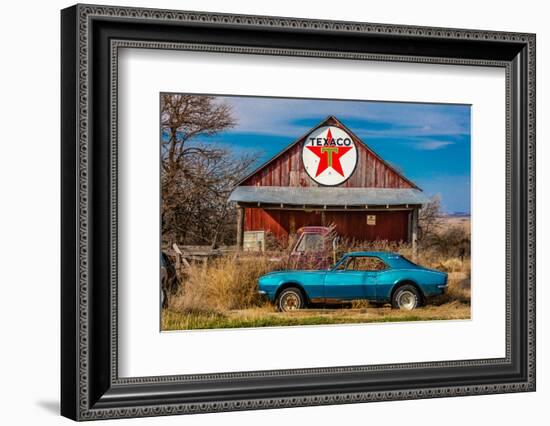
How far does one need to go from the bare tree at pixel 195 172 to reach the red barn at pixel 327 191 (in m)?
0.11

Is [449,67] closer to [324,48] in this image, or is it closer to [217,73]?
[324,48]

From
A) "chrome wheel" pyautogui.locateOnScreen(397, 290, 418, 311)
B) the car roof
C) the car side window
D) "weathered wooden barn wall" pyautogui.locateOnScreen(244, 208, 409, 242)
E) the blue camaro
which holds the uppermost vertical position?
"weathered wooden barn wall" pyautogui.locateOnScreen(244, 208, 409, 242)

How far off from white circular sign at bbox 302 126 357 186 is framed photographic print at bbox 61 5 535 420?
1 cm

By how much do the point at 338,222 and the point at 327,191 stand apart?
216 millimetres

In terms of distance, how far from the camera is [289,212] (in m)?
7.04

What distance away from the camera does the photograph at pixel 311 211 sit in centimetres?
677

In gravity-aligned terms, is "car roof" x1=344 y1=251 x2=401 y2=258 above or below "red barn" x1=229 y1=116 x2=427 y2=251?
below

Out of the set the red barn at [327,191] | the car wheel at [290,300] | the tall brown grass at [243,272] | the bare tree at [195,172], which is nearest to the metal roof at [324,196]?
the red barn at [327,191]

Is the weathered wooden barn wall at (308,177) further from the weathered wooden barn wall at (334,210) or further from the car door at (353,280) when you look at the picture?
the car door at (353,280)

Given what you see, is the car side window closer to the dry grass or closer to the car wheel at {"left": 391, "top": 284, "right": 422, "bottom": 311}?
the dry grass

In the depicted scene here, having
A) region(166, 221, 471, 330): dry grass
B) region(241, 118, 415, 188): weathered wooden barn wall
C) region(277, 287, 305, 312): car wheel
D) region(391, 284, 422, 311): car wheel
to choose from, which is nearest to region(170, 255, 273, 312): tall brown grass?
region(166, 221, 471, 330): dry grass

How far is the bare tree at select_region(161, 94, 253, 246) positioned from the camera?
6.71 m

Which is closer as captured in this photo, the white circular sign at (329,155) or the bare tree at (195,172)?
the bare tree at (195,172)

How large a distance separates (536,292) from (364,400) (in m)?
1.48
